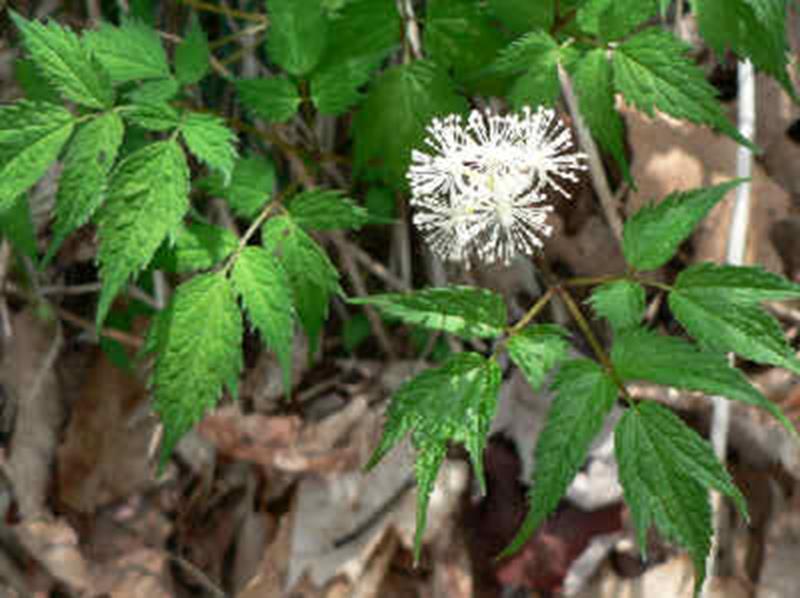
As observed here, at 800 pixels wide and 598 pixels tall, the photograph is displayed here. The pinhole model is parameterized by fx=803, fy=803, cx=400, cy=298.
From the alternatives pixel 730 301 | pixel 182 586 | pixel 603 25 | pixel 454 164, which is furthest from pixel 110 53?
pixel 182 586

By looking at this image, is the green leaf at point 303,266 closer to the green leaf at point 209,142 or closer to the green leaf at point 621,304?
the green leaf at point 209,142

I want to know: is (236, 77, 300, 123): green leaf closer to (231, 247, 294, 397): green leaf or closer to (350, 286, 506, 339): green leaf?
(231, 247, 294, 397): green leaf

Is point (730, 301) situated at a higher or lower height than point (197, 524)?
higher

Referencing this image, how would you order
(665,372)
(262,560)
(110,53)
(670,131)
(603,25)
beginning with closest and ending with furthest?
(665,372) < (603,25) < (110,53) < (670,131) < (262,560)

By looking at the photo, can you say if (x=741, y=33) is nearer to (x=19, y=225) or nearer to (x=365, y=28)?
(x=365, y=28)

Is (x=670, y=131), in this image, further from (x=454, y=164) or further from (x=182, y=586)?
(x=182, y=586)

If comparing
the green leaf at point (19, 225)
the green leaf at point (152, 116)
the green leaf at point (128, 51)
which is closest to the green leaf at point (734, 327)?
the green leaf at point (152, 116)

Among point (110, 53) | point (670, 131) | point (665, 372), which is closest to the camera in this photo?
point (665, 372)

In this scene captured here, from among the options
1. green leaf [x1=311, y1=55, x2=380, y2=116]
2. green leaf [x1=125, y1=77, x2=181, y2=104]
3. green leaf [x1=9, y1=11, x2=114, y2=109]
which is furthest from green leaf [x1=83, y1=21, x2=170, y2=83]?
green leaf [x1=311, y1=55, x2=380, y2=116]
